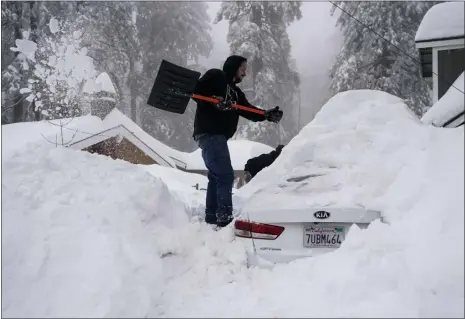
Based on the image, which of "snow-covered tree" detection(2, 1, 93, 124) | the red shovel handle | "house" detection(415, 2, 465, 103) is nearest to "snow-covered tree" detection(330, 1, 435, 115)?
"house" detection(415, 2, 465, 103)

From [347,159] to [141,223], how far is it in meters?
2.00

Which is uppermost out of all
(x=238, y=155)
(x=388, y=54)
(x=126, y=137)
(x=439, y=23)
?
(x=388, y=54)

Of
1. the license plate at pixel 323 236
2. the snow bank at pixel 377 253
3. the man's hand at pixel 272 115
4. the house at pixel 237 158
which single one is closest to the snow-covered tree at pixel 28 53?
the house at pixel 237 158

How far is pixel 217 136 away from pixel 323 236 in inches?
69.8

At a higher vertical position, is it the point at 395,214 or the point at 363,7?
the point at 363,7

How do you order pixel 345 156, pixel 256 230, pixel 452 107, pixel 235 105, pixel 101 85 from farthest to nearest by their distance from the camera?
pixel 101 85, pixel 235 105, pixel 345 156, pixel 256 230, pixel 452 107

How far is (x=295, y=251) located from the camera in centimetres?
374

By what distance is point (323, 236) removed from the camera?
3.70 metres

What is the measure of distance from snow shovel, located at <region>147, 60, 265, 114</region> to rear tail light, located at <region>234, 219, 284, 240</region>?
1716 millimetres

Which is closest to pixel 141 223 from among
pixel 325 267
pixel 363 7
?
pixel 325 267

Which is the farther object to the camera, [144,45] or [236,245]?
[144,45]

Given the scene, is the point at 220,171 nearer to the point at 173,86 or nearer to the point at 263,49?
the point at 173,86

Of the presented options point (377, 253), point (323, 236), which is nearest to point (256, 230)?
point (323, 236)

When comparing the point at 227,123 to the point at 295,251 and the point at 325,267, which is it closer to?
the point at 295,251
